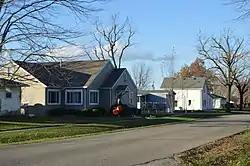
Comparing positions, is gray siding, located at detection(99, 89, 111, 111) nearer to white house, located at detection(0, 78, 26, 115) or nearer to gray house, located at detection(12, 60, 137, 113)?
gray house, located at detection(12, 60, 137, 113)

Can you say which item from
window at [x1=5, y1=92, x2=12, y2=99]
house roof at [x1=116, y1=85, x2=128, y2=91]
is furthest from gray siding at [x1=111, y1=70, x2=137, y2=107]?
window at [x1=5, y1=92, x2=12, y2=99]

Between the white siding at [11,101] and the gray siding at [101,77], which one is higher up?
the gray siding at [101,77]

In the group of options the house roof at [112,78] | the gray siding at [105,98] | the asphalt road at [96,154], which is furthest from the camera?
the house roof at [112,78]

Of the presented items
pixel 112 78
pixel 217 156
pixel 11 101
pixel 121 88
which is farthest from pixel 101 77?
pixel 217 156

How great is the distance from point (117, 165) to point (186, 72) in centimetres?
11057

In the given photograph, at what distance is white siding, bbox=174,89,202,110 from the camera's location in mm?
88000

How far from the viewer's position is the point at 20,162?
13531 mm

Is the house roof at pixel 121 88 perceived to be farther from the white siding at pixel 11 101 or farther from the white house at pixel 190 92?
the white house at pixel 190 92

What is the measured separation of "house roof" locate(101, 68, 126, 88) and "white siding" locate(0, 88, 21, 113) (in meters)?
11.5

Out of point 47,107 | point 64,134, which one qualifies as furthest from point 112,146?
point 47,107

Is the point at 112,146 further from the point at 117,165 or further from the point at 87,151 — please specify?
the point at 117,165

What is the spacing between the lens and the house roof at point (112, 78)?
5289 centimetres

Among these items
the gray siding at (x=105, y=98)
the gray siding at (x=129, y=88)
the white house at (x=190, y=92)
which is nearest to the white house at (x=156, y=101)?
the gray siding at (x=129, y=88)

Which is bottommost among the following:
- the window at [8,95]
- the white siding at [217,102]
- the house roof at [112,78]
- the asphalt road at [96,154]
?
the asphalt road at [96,154]
